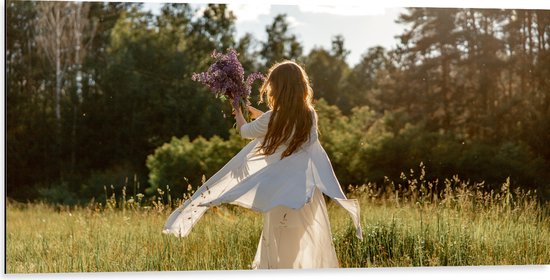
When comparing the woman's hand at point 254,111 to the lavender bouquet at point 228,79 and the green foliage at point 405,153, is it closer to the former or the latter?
the lavender bouquet at point 228,79

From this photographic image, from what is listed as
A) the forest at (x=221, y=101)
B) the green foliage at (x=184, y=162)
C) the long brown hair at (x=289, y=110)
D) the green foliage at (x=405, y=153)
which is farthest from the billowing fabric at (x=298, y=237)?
the green foliage at (x=184, y=162)

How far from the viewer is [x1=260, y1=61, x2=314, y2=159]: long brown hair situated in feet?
15.1

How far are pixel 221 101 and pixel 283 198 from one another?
5996 millimetres

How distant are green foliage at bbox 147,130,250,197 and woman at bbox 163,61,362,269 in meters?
5.63

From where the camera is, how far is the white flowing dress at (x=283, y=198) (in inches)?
179

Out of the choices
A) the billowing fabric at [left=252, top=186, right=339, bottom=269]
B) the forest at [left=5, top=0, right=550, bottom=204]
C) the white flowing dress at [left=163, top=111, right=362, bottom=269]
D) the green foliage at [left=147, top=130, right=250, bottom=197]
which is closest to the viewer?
the white flowing dress at [left=163, top=111, right=362, bottom=269]

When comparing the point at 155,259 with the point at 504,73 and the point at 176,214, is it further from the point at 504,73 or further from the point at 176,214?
the point at 504,73

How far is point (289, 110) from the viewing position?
4.59m

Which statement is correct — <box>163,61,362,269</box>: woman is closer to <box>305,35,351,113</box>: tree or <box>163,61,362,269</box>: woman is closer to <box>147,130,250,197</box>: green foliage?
<box>147,130,250,197</box>: green foliage

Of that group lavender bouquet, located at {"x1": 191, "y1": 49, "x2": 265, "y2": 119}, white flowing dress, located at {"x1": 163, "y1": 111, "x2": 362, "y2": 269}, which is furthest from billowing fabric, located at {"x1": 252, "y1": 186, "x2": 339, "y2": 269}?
lavender bouquet, located at {"x1": 191, "y1": 49, "x2": 265, "y2": 119}

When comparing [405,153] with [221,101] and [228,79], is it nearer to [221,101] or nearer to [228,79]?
[221,101]

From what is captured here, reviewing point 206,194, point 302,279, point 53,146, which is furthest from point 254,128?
point 53,146

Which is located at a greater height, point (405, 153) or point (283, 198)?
point (283, 198)

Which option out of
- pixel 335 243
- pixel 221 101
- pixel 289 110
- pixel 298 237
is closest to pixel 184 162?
pixel 221 101
